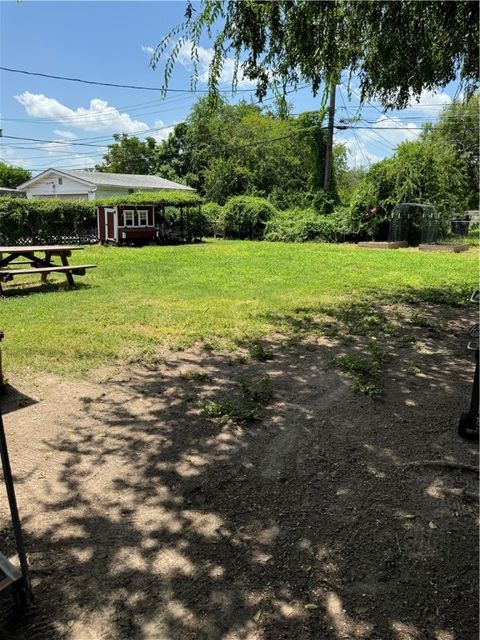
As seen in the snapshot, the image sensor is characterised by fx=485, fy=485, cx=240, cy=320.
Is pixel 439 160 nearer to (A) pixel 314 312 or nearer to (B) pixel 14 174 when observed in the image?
(A) pixel 314 312

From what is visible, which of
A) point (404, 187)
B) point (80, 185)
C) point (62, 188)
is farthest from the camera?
point (62, 188)

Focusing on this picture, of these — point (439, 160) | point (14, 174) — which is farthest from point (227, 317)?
point (14, 174)

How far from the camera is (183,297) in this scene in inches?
330

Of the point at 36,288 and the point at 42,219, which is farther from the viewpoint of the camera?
the point at 42,219

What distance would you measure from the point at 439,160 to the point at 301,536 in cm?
2172

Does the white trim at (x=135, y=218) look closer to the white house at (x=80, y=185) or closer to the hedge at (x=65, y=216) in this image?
the hedge at (x=65, y=216)

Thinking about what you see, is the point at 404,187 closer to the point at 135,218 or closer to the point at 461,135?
the point at 135,218

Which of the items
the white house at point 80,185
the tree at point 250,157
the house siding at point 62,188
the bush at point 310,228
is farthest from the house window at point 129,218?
the tree at point 250,157

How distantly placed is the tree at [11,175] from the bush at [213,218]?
3268 centimetres

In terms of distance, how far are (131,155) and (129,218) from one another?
33.8 meters

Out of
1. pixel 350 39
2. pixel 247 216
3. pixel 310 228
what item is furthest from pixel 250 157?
pixel 350 39

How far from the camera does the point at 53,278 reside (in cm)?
1026

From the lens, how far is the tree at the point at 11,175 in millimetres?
50463

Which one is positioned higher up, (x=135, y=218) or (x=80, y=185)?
(x=80, y=185)
